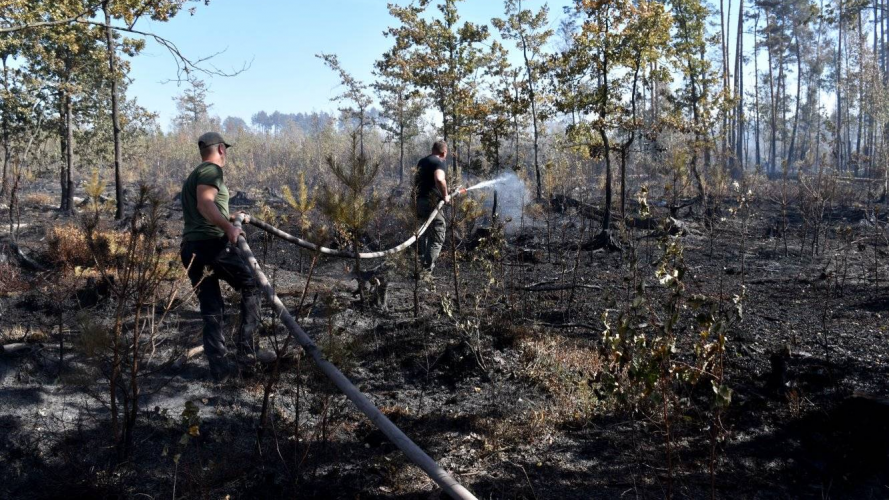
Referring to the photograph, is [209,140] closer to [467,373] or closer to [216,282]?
[216,282]

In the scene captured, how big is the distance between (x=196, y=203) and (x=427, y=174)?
285cm

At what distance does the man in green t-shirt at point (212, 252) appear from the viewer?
383 centimetres

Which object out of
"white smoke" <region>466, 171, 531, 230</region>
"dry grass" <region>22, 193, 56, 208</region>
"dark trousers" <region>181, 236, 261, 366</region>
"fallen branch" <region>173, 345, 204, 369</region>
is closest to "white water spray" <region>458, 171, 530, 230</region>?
"white smoke" <region>466, 171, 531, 230</region>

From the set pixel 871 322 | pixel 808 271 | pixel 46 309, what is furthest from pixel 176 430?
pixel 808 271

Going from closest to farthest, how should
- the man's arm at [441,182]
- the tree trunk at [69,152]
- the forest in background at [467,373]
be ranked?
the forest in background at [467,373], the man's arm at [441,182], the tree trunk at [69,152]

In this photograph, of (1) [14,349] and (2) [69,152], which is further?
(2) [69,152]

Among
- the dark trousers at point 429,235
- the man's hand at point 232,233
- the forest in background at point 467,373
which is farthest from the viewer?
the dark trousers at point 429,235

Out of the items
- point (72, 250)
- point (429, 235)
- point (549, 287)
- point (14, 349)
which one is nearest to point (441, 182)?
point (429, 235)

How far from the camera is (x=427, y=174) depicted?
6332 millimetres

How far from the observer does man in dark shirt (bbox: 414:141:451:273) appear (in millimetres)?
6160

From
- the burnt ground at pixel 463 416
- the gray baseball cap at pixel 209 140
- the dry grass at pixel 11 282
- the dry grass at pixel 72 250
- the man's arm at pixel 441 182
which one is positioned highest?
the gray baseball cap at pixel 209 140

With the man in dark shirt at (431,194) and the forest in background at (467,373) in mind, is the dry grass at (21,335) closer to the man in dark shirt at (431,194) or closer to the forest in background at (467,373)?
the forest in background at (467,373)

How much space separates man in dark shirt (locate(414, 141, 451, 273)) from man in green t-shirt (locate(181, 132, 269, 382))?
2.24 m

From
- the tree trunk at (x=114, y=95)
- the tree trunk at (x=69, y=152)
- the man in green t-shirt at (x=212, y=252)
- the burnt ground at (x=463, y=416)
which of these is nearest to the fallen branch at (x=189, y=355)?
the burnt ground at (x=463, y=416)
